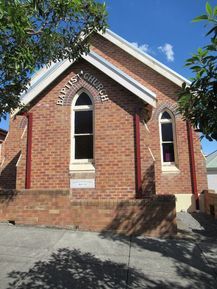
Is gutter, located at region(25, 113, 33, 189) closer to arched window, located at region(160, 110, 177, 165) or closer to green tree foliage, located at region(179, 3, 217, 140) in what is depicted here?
arched window, located at region(160, 110, 177, 165)

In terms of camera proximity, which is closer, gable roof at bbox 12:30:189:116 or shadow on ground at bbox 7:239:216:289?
shadow on ground at bbox 7:239:216:289

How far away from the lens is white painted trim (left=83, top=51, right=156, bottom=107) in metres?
10.0

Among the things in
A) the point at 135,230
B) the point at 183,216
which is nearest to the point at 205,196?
the point at 183,216

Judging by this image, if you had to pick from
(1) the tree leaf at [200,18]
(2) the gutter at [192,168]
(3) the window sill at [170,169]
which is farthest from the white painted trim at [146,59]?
(1) the tree leaf at [200,18]

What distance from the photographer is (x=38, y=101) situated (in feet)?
36.1

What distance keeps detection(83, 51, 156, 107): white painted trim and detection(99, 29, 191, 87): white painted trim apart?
4786 mm

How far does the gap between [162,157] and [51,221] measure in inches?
267

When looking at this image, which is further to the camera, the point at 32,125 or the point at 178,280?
the point at 32,125

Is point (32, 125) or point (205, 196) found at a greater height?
point (32, 125)

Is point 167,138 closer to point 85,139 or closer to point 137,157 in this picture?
point 137,157

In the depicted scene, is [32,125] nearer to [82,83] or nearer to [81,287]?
[82,83]

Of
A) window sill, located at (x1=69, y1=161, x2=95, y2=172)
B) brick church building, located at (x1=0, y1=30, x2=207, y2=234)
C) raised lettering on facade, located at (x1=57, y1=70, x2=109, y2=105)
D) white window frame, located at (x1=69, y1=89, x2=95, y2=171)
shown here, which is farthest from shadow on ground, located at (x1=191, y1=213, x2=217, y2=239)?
raised lettering on facade, located at (x1=57, y1=70, x2=109, y2=105)

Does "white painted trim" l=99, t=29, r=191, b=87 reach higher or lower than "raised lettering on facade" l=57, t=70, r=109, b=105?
higher

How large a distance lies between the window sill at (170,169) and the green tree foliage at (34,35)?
8.24 meters
